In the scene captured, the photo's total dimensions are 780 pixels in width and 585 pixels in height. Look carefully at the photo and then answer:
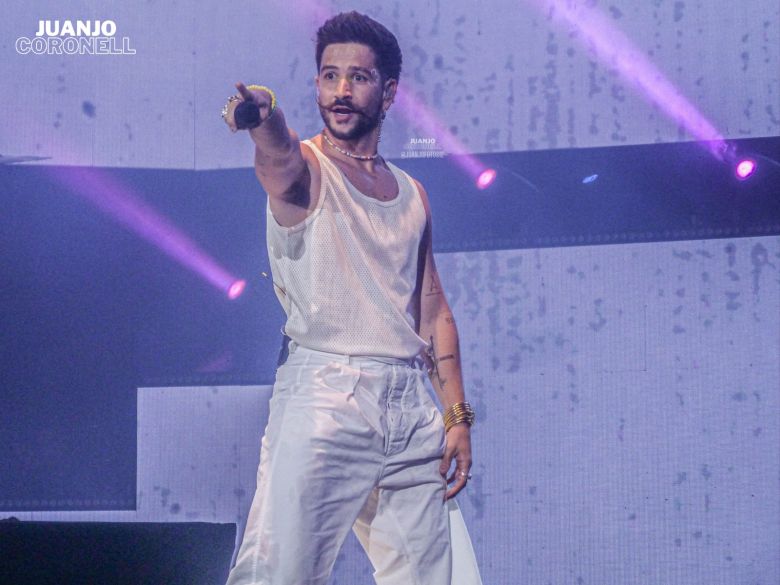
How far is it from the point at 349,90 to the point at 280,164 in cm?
36

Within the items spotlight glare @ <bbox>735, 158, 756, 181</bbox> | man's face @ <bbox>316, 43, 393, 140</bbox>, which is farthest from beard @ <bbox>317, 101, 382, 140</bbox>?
spotlight glare @ <bbox>735, 158, 756, 181</bbox>

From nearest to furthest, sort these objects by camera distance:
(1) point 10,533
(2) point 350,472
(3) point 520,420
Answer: (2) point 350,472
(1) point 10,533
(3) point 520,420

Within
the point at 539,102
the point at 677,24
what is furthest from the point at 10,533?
the point at 677,24

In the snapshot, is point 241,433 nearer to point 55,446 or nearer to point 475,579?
point 55,446

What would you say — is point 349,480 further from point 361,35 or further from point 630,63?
point 630,63

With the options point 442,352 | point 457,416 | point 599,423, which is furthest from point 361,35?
point 599,423

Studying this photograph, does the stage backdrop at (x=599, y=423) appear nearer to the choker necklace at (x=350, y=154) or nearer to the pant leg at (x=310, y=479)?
the choker necklace at (x=350, y=154)

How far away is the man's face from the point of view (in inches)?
73.5

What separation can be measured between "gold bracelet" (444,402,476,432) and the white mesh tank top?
0.17 meters

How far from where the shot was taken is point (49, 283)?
2646 millimetres

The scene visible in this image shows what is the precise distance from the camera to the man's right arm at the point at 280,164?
1484 mm

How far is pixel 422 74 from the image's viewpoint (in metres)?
2.65

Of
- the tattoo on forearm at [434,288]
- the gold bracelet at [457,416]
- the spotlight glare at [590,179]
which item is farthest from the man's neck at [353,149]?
the spotlight glare at [590,179]

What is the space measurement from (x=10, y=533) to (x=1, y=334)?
720mm
